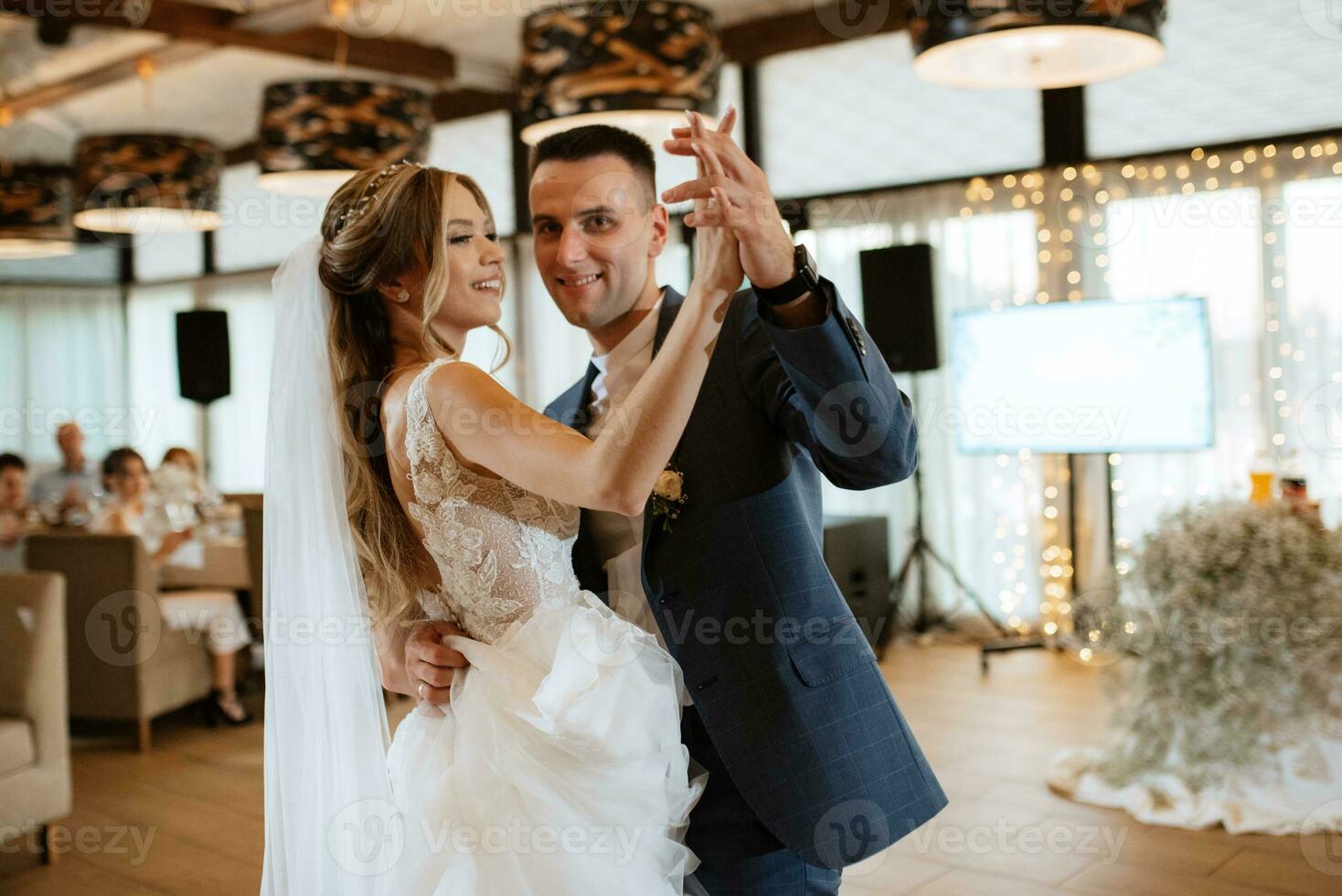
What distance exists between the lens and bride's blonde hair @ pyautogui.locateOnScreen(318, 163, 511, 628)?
1.97 metres

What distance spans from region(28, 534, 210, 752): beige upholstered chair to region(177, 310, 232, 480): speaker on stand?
2.04 metres

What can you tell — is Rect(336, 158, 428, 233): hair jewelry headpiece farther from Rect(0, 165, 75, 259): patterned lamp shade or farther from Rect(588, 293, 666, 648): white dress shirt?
Rect(0, 165, 75, 259): patterned lamp shade

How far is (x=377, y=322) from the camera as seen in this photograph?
→ 83.7 inches

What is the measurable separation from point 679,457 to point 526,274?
771 centimetres

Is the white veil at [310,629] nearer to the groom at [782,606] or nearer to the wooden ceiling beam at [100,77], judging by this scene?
the groom at [782,606]

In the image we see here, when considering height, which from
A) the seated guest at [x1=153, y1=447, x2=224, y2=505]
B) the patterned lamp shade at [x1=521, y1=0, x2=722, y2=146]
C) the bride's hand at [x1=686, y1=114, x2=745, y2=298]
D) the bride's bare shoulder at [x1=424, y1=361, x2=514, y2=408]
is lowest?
the seated guest at [x1=153, y1=447, x2=224, y2=505]

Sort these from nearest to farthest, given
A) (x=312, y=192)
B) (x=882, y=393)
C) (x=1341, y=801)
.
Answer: (x=882, y=393)
(x=1341, y=801)
(x=312, y=192)

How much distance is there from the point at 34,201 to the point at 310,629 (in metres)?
4.60

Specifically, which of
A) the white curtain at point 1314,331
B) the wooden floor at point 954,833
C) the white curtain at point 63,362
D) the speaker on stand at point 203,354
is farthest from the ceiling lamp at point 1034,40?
the white curtain at point 63,362

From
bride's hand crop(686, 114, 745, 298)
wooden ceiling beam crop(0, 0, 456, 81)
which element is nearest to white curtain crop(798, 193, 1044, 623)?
wooden ceiling beam crop(0, 0, 456, 81)

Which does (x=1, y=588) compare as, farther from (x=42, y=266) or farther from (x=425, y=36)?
(x=42, y=266)

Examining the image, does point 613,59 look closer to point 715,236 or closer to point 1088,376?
point 715,236

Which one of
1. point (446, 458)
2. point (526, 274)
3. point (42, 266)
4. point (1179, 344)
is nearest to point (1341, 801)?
point (1179, 344)

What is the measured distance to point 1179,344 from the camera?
6148 mm
